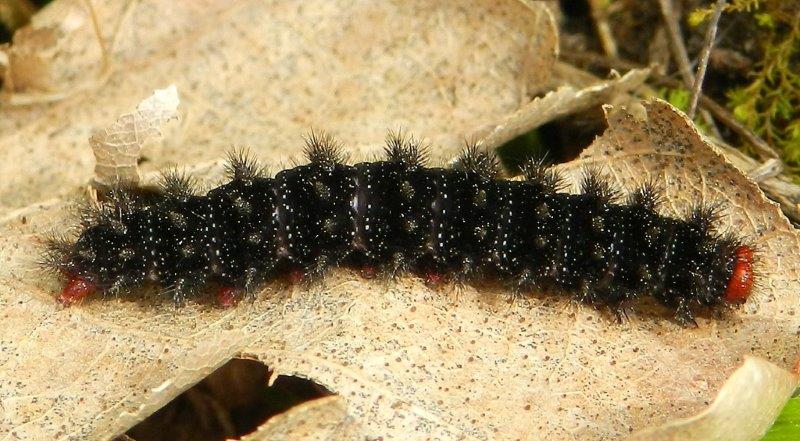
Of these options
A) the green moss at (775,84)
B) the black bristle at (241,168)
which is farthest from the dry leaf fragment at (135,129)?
the green moss at (775,84)

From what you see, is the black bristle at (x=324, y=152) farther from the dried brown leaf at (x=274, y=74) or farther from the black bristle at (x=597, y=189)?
the black bristle at (x=597, y=189)

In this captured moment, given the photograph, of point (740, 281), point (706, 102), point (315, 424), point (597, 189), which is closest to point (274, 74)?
A: point (597, 189)

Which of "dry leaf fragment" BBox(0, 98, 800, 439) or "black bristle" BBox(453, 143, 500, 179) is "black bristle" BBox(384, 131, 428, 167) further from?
"dry leaf fragment" BBox(0, 98, 800, 439)

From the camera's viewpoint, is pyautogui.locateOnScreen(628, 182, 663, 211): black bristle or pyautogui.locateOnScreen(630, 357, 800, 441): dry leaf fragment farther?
pyautogui.locateOnScreen(628, 182, 663, 211): black bristle

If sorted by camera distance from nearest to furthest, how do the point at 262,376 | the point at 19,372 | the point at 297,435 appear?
the point at 297,435
the point at 19,372
the point at 262,376

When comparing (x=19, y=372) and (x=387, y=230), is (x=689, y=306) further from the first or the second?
(x=19, y=372)

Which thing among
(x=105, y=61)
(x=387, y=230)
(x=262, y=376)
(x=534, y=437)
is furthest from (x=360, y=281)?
(x=105, y=61)

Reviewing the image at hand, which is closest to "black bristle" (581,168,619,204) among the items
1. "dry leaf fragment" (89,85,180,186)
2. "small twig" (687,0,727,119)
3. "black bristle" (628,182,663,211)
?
"black bristle" (628,182,663,211)
